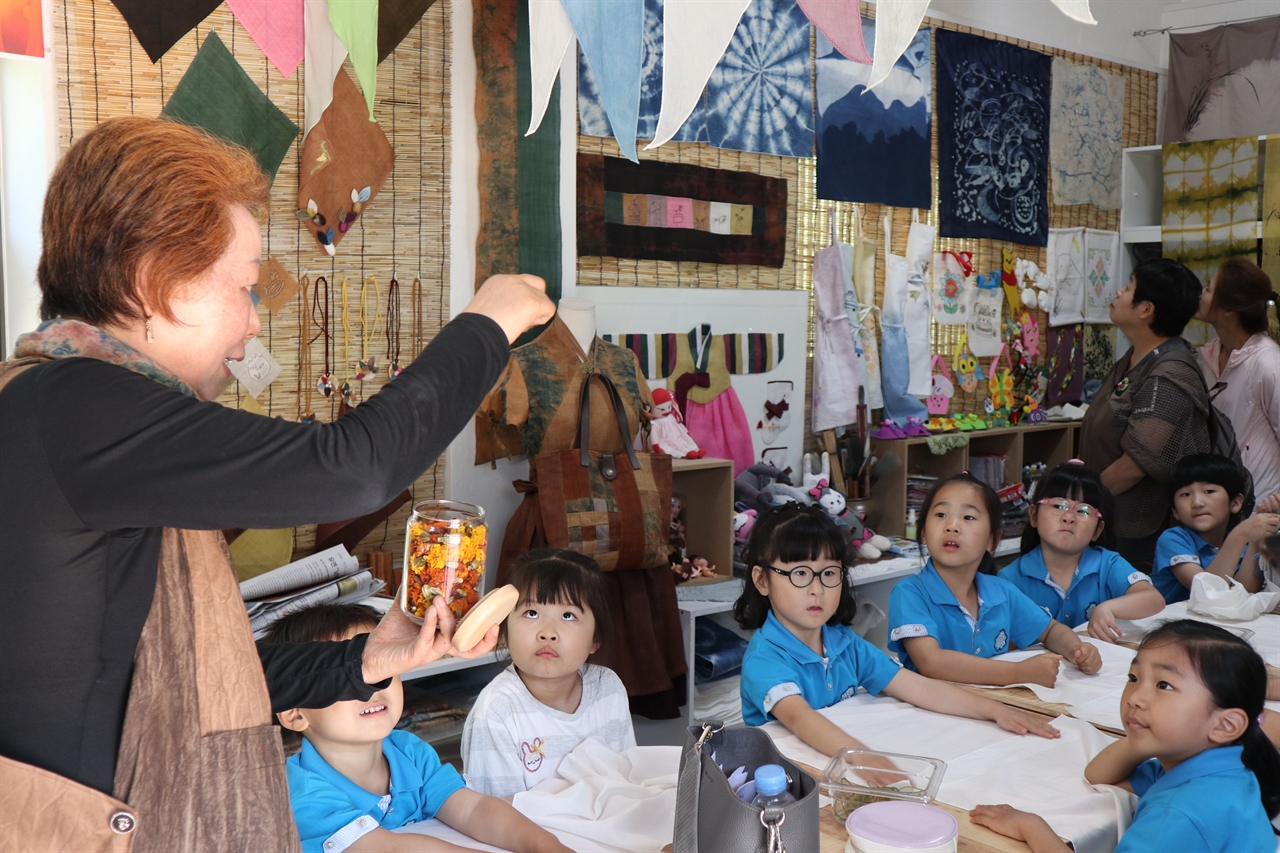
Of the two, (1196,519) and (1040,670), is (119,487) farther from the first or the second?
(1196,519)

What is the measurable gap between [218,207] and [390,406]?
27cm

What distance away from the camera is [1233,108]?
573 centimetres

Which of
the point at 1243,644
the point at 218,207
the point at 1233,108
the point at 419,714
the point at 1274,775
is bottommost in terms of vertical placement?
the point at 419,714

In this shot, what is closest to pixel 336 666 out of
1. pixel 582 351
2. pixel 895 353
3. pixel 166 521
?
pixel 166 521

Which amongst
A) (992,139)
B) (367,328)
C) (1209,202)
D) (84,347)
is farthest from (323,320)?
(1209,202)

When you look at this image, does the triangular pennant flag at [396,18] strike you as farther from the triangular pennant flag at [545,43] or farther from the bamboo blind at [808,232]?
the triangular pennant flag at [545,43]

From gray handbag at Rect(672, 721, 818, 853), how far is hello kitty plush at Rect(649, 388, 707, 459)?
7.93 ft

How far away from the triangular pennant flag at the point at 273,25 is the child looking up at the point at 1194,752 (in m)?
1.60

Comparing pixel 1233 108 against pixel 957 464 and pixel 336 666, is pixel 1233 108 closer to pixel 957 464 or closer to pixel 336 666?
pixel 957 464

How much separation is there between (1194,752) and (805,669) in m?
0.70

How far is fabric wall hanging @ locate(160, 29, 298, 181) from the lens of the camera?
2863mm

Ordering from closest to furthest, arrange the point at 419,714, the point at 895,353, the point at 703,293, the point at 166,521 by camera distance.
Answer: the point at 166,521 < the point at 419,714 < the point at 703,293 < the point at 895,353

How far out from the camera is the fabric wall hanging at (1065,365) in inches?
221

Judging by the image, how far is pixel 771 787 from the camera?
112 centimetres
